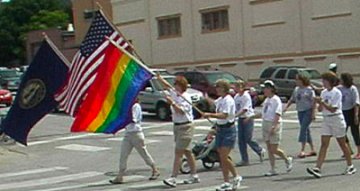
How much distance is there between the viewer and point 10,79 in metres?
50.8

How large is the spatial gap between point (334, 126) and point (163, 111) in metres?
15.7

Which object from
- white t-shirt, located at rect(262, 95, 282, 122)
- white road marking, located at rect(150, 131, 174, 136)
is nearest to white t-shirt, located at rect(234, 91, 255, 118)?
white t-shirt, located at rect(262, 95, 282, 122)

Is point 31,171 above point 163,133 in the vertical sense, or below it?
below

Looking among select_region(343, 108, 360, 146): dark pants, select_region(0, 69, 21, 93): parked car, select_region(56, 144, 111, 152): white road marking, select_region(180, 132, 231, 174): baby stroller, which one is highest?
select_region(0, 69, 21, 93): parked car

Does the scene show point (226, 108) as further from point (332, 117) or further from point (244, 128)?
point (244, 128)

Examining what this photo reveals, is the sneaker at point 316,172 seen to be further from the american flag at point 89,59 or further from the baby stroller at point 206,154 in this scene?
the american flag at point 89,59

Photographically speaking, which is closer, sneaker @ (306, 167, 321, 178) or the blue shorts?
the blue shorts

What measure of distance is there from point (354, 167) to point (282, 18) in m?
29.6

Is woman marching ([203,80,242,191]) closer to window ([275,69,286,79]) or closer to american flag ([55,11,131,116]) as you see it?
american flag ([55,11,131,116])

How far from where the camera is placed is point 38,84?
14.6 m

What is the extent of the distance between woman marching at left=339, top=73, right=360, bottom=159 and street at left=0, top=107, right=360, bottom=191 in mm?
692

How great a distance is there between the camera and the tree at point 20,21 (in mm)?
94156

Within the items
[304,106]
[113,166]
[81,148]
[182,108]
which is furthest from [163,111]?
[182,108]

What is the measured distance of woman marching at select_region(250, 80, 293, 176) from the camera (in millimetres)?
13539
